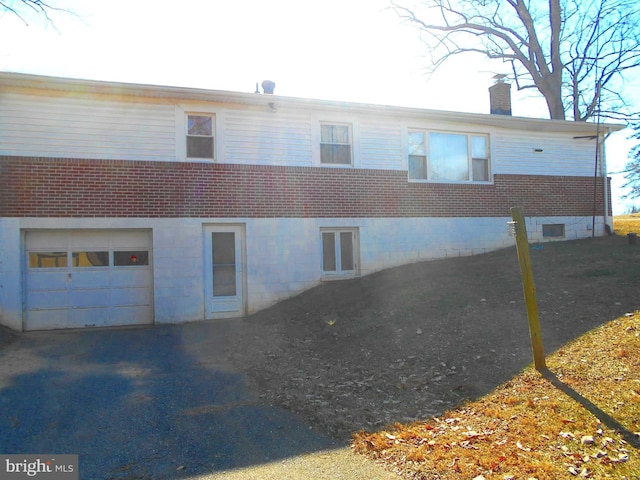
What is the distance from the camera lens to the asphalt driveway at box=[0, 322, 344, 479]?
14.5 feet

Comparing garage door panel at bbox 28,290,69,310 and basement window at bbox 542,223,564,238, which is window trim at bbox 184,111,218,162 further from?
basement window at bbox 542,223,564,238

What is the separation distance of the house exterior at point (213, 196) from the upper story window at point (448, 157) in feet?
0.13

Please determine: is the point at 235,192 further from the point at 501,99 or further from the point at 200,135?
the point at 501,99

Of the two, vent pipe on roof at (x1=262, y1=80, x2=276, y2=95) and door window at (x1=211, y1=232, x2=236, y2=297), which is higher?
vent pipe on roof at (x1=262, y1=80, x2=276, y2=95)

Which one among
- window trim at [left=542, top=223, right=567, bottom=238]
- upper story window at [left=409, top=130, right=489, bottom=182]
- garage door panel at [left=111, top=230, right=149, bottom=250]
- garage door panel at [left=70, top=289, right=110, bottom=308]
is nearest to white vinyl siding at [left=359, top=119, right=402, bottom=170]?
upper story window at [left=409, top=130, right=489, bottom=182]

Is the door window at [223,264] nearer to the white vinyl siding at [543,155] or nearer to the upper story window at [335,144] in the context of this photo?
the upper story window at [335,144]

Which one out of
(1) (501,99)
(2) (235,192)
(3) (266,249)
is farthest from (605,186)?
(2) (235,192)

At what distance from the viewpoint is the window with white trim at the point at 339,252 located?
12.1 meters

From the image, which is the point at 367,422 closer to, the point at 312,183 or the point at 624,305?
the point at 624,305

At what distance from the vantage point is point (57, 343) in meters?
8.91

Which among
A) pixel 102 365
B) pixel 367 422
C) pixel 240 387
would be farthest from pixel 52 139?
pixel 367 422

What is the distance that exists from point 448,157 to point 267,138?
5223 mm

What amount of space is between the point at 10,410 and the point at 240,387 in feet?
8.77

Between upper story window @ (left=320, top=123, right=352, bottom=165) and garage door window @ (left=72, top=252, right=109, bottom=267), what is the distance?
558 centimetres
